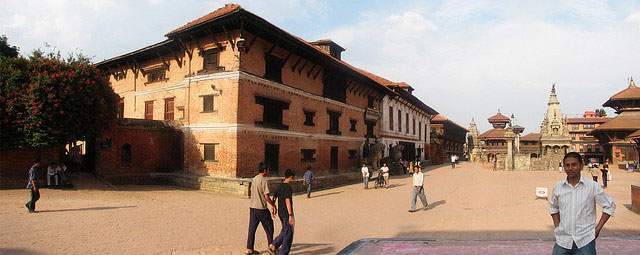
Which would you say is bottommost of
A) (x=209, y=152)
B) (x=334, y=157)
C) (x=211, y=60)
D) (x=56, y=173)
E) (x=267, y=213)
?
(x=267, y=213)

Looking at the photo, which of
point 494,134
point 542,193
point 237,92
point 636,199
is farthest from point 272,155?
point 494,134

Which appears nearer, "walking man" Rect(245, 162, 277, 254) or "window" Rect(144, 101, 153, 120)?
"walking man" Rect(245, 162, 277, 254)

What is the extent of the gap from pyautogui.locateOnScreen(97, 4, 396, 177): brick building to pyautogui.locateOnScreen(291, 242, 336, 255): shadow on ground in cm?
879

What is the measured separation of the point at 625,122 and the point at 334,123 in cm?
4716

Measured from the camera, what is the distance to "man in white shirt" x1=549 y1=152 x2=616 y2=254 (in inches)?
149

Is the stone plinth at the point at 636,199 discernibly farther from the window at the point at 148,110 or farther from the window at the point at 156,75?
the window at the point at 148,110

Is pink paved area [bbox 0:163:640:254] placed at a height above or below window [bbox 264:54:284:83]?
below

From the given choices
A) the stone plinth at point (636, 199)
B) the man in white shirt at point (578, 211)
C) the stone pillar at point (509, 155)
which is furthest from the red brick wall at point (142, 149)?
the stone pillar at point (509, 155)

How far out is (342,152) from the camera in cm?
2556

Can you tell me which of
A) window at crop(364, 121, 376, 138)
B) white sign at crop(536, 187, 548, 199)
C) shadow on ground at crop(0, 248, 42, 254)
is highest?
window at crop(364, 121, 376, 138)

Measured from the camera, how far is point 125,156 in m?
17.3

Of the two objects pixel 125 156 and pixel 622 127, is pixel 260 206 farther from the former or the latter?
pixel 622 127

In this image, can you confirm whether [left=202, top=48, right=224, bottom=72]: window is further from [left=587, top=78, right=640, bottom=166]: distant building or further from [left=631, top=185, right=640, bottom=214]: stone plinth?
[left=587, top=78, right=640, bottom=166]: distant building

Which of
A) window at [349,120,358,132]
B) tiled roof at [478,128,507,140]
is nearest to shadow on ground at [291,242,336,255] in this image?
window at [349,120,358,132]
